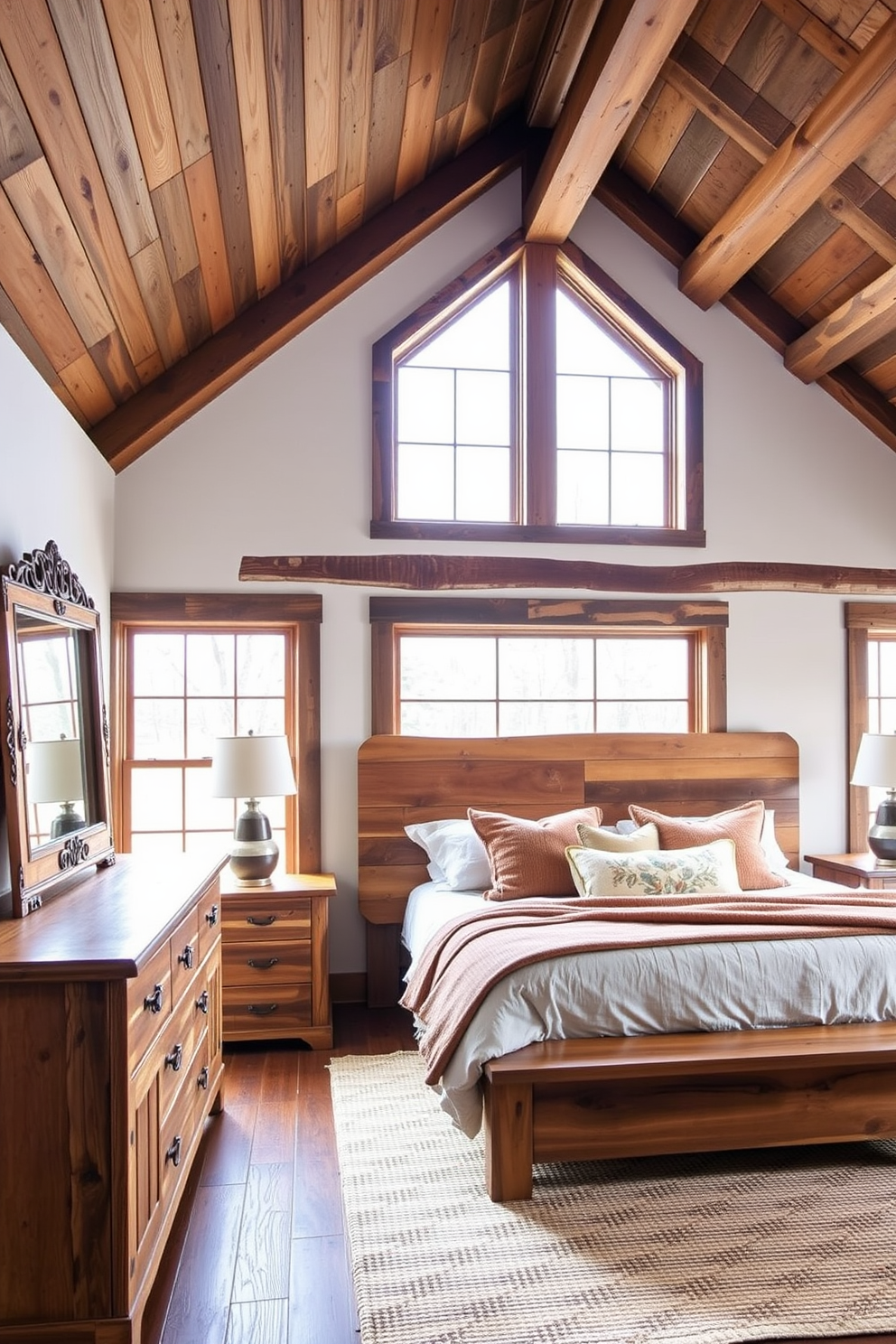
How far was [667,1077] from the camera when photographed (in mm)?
2986

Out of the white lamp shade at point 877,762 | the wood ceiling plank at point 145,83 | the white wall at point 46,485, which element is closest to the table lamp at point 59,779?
the white wall at point 46,485

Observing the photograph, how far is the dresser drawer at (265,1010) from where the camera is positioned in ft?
13.9

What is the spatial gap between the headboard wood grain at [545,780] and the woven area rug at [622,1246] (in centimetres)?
155

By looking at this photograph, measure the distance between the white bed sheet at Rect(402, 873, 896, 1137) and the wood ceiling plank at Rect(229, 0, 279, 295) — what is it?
119 inches

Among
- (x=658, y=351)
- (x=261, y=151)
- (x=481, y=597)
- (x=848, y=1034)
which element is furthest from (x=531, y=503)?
(x=848, y=1034)

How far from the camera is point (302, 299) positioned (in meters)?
4.73

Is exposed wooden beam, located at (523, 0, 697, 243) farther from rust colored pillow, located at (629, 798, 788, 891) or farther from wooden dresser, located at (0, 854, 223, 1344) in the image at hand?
wooden dresser, located at (0, 854, 223, 1344)

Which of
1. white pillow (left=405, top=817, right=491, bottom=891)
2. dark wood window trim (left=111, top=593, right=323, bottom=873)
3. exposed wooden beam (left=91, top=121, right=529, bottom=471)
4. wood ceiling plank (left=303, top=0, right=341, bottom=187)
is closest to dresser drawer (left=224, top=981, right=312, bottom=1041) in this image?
dark wood window trim (left=111, top=593, right=323, bottom=873)

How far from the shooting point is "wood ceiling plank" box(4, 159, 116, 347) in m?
2.77

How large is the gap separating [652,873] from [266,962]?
1.72 meters

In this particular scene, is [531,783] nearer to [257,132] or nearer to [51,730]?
[51,730]

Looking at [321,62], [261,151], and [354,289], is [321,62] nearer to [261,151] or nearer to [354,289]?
[261,151]

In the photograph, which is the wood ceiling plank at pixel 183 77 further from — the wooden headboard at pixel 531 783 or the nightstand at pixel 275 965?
the nightstand at pixel 275 965

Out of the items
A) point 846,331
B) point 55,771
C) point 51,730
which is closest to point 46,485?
point 51,730
